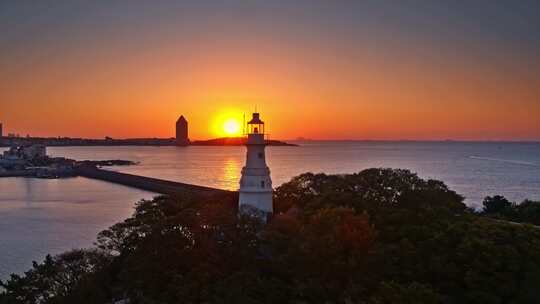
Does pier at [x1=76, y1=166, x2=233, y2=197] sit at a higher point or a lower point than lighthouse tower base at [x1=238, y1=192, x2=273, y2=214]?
lower

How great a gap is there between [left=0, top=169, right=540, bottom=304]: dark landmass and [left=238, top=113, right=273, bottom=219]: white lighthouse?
1.39 metres

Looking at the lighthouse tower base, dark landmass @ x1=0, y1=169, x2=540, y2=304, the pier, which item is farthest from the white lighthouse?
the pier

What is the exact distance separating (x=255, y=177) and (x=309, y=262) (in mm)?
5618

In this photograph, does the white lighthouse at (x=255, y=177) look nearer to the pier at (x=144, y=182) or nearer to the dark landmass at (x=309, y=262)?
Result: the dark landmass at (x=309, y=262)

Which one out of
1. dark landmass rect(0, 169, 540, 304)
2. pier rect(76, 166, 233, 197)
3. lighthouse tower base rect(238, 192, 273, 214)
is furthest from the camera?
pier rect(76, 166, 233, 197)

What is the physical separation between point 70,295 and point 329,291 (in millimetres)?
7842

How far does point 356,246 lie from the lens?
48.5ft

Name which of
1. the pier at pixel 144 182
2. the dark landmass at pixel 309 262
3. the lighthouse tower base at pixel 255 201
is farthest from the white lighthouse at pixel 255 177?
the pier at pixel 144 182

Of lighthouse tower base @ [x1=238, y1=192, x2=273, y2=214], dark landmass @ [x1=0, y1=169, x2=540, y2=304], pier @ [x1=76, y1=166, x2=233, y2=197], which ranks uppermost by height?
lighthouse tower base @ [x1=238, y1=192, x2=273, y2=214]

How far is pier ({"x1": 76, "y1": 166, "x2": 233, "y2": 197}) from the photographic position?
192ft

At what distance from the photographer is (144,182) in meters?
70.0

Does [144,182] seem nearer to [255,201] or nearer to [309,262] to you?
[255,201]

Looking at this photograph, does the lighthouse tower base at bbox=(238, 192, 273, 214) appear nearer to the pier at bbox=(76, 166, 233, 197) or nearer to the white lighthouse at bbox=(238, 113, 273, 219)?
the white lighthouse at bbox=(238, 113, 273, 219)

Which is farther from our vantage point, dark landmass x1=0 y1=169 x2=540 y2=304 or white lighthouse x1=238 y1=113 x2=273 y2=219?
white lighthouse x1=238 y1=113 x2=273 y2=219
